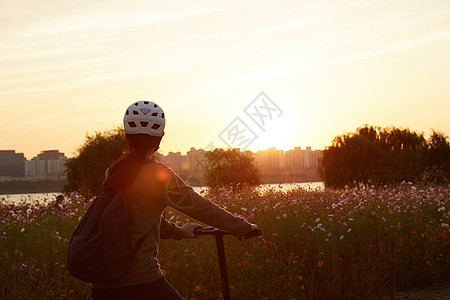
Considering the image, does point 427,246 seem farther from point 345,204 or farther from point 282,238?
point 282,238

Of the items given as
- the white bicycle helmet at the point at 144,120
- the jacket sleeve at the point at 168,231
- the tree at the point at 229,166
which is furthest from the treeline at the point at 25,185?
the white bicycle helmet at the point at 144,120

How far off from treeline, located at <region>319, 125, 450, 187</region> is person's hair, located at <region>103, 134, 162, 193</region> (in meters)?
40.4

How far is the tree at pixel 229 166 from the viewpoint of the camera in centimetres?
5097

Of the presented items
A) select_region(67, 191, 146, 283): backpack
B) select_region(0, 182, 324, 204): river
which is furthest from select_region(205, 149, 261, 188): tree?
select_region(67, 191, 146, 283): backpack

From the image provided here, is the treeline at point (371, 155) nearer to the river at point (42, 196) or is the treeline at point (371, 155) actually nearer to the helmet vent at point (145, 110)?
the river at point (42, 196)

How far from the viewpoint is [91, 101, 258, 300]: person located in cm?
273

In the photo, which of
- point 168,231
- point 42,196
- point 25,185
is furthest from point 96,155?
point 25,185

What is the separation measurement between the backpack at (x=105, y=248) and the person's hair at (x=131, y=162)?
10 cm

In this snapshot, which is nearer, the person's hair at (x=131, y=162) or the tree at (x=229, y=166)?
the person's hair at (x=131, y=162)

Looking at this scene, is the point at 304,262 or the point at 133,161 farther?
the point at 304,262

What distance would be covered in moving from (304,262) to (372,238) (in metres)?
1.47

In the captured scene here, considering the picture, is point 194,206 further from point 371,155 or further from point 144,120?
point 371,155

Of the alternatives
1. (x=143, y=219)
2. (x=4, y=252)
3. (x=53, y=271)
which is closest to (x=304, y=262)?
(x=53, y=271)

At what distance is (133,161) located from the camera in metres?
2.82
